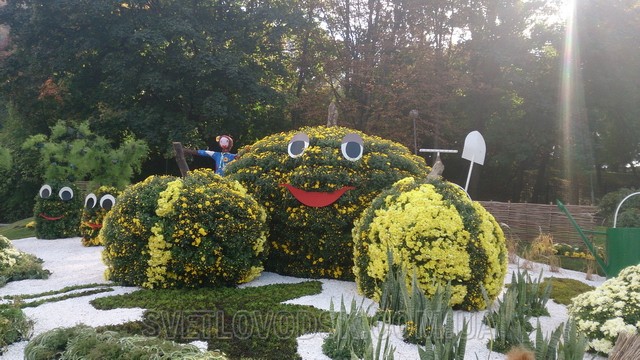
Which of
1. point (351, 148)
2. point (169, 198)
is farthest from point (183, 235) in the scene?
point (351, 148)

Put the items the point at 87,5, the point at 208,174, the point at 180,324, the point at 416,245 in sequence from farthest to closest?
1. the point at 87,5
2. the point at 208,174
3. the point at 416,245
4. the point at 180,324

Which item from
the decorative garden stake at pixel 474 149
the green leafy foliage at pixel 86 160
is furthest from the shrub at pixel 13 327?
the green leafy foliage at pixel 86 160

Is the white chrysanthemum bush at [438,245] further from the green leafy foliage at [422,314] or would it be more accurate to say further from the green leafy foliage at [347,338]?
the green leafy foliage at [347,338]

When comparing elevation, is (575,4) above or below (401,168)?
→ above

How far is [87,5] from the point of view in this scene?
17.8 metres

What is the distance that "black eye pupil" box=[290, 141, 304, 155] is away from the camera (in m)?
7.32

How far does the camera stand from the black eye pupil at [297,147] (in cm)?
732

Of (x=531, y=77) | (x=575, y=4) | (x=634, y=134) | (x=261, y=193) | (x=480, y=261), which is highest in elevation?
(x=575, y=4)

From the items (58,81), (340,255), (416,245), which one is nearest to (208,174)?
(340,255)

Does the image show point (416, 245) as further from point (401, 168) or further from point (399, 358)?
point (401, 168)

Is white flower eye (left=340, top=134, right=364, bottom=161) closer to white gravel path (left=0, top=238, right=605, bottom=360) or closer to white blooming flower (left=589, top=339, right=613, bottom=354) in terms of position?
white gravel path (left=0, top=238, right=605, bottom=360)

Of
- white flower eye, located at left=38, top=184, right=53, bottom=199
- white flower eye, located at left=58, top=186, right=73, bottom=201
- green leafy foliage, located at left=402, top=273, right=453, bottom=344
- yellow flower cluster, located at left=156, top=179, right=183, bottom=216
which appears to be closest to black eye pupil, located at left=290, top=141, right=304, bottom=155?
yellow flower cluster, located at left=156, top=179, right=183, bottom=216

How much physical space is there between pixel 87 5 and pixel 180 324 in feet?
53.0

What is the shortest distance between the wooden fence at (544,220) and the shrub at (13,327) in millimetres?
9311
